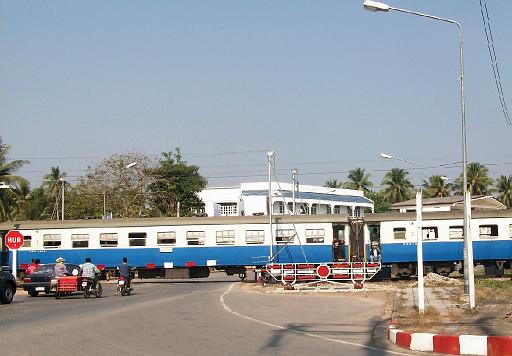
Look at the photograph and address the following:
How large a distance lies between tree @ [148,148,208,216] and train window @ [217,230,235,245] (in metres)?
30.1

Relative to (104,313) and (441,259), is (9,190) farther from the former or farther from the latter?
(104,313)

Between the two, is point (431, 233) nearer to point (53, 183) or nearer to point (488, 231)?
point (488, 231)

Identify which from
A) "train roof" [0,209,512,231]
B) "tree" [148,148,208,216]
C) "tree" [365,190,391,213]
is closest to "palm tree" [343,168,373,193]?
"tree" [365,190,391,213]

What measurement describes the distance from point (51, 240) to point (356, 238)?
54.3 ft

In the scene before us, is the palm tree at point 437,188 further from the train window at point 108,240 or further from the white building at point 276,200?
the train window at point 108,240

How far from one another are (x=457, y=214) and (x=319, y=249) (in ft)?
23.4

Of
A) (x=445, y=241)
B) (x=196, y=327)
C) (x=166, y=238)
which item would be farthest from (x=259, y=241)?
(x=196, y=327)

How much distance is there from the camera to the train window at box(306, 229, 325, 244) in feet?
130

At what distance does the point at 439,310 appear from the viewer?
1808 centimetres

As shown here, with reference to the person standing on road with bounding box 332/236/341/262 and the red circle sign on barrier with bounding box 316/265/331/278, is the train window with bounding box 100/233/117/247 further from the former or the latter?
the red circle sign on barrier with bounding box 316/265/331/278

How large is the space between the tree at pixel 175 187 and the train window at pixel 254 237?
100.0ft

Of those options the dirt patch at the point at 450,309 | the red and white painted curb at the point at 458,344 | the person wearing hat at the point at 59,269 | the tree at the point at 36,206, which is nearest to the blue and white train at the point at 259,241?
the dirt patch at the point at 450,309

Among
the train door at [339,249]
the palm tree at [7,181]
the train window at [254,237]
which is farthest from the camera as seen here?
the palm tree at [7,181]

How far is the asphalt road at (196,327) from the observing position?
39.5 ft
